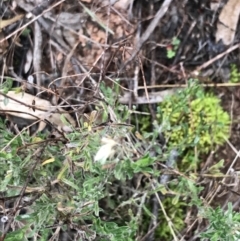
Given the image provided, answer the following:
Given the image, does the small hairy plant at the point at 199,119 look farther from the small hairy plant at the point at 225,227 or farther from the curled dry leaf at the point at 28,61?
the curled dry leaf at the point at 28,61

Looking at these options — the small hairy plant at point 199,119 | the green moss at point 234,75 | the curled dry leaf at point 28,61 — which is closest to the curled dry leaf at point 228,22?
the green moss at point 234,75

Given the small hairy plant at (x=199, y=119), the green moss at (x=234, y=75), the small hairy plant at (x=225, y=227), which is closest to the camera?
the small hairy plant at (x=225, y=227)

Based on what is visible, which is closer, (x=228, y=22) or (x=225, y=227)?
(x=225, y=227)

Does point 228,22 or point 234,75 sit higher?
point 228,22

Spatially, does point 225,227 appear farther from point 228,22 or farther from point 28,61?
point 28,61

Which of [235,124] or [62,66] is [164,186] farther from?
[62,66]

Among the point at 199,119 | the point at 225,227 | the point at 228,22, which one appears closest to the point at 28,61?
the point at 199,119

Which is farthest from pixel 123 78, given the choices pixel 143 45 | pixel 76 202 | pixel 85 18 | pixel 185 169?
pixel 76 202

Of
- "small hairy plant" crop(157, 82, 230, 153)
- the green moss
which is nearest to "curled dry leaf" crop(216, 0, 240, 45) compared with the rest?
the green moss

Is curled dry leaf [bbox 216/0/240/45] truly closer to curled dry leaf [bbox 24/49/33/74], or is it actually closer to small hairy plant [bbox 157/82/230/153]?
small hairy plant [bbox 157/82/230/153]
